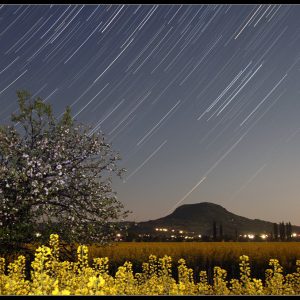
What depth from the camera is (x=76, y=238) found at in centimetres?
2197

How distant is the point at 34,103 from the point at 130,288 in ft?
33.7

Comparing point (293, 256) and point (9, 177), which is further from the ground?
point (9, 177)

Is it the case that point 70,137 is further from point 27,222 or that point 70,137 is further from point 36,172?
point 27,222

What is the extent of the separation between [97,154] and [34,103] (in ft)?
10.9

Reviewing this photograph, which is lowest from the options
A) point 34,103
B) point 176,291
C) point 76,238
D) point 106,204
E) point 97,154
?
point 176,291

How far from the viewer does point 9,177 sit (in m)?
20.2

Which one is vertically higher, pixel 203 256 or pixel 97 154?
pixel 97 154

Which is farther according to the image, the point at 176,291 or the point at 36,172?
the point at 36,172

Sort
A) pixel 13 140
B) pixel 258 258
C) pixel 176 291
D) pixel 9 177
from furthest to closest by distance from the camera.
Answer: pixel 258 258
pixel 13 140
pixel 9 177
pixel 176 291

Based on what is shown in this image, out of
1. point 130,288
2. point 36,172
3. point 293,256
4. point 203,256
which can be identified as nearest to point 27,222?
point 36,172

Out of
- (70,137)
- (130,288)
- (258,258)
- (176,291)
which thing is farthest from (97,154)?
(258,258)

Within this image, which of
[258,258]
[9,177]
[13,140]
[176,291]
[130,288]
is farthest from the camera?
[258,258]

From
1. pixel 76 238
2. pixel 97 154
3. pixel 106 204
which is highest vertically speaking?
pixel 97 154

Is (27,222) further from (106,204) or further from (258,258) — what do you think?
(258,258)
